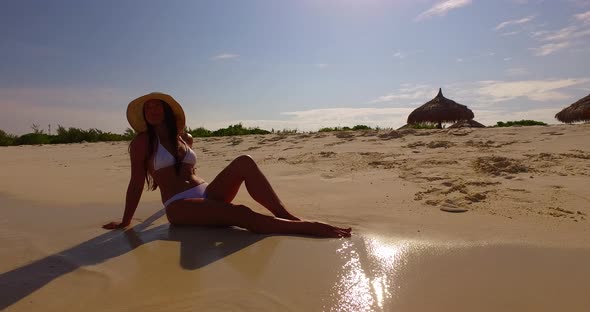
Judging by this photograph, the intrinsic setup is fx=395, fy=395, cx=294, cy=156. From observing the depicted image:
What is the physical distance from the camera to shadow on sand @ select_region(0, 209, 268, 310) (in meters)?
1.85

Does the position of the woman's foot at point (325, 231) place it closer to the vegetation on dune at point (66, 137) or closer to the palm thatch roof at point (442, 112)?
the vegetation on dune at point (66, 137)

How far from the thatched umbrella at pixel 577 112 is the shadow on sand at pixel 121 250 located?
12.7 metres

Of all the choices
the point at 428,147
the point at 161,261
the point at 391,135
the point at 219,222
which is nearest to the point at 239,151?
the point at 391,135

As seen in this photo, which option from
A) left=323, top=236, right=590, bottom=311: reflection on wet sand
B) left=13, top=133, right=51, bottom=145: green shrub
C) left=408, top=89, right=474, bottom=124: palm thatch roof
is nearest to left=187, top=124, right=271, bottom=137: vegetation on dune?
left=13, top=133, right=51, bottom=145: green shrub

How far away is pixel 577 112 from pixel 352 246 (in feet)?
41.5

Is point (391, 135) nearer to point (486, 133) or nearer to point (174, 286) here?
point (486, 133)

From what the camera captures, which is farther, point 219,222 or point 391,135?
point 391,135

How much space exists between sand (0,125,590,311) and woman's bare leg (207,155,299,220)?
307 millimetres

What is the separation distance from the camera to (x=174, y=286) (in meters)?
1.75

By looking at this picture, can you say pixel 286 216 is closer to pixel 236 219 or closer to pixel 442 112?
pixel 236 219

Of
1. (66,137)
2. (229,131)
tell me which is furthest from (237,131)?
(66,137)

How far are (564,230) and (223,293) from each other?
2088mm

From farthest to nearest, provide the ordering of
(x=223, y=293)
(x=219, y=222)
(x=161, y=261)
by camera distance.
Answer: (x=219, y=222)
(x=161, y=261)
(x=223, y=293)

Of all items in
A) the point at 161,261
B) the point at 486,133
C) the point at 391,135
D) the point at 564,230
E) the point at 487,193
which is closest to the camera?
the point at 161,261
